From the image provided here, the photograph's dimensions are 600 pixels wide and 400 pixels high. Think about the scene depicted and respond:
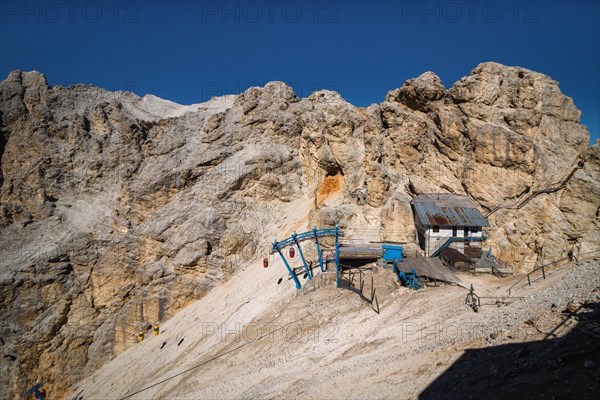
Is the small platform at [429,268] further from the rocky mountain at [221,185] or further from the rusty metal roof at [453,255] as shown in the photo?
the rocky mountain at [221,185]

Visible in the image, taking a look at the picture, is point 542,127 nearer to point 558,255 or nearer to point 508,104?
point 508,104

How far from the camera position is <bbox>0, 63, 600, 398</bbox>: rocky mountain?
92.6 feet

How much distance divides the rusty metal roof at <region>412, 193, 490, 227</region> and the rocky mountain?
122 cm

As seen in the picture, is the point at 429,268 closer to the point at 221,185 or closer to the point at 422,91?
the point at 422,91

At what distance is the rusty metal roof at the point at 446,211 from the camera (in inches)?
1021

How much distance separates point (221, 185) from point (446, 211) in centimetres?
2456

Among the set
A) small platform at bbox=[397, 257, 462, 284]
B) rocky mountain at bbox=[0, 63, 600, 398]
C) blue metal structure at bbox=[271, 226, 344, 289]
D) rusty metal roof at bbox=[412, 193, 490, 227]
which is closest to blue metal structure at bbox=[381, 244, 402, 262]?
small platform at bbox=[397, 257, 462, 284]

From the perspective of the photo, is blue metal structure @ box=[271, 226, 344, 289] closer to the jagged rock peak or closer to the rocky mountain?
the rocky mountain

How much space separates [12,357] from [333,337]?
34546mm

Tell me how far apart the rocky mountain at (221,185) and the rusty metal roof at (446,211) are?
1222 mm

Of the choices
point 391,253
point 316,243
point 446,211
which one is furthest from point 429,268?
point 446,211

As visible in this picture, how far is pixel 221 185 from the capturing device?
38.5m

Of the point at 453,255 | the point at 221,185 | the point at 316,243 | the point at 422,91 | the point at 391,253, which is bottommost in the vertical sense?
the point at 453,255

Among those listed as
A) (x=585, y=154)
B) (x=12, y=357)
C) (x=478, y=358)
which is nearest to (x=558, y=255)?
(x=585, y=154)
